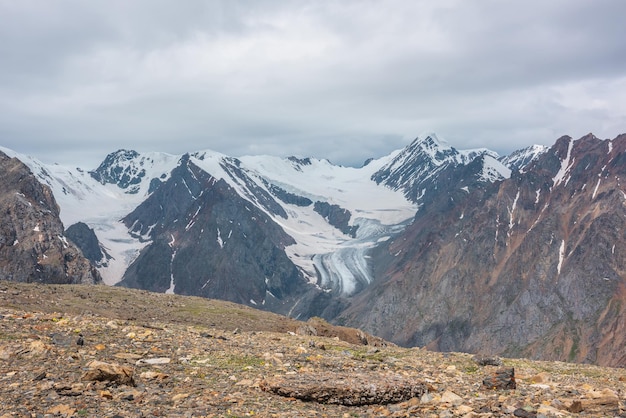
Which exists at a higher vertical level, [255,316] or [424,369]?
[424,369]

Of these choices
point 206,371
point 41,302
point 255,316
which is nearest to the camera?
point 206,371

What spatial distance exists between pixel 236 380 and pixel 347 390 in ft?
13.3

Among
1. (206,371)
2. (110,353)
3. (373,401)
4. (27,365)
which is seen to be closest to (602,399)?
(373,401)

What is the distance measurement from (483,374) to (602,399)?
21.4 feet

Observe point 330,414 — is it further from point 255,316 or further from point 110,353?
point 255,316

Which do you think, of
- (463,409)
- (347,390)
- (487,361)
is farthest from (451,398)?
(487,361)

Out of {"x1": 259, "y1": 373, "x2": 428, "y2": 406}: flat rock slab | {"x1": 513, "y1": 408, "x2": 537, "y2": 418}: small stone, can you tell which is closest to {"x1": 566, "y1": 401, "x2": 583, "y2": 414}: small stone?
{"x1": 513, "y1": 408, "x2": 537, "y2": 418}: small stone

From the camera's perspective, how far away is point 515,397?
1780cm

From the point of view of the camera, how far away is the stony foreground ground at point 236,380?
52.9 feet

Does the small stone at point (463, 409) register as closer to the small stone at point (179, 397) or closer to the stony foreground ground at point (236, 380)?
the stony foreground ground at point (236, 380)

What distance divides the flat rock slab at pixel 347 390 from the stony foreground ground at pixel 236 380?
0.03 m

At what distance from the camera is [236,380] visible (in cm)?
1927

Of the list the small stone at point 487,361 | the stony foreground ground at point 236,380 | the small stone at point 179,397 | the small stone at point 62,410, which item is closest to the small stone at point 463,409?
the stony foreground ground at point 236,380

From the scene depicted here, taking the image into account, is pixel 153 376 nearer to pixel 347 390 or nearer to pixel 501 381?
pixel 347 390
